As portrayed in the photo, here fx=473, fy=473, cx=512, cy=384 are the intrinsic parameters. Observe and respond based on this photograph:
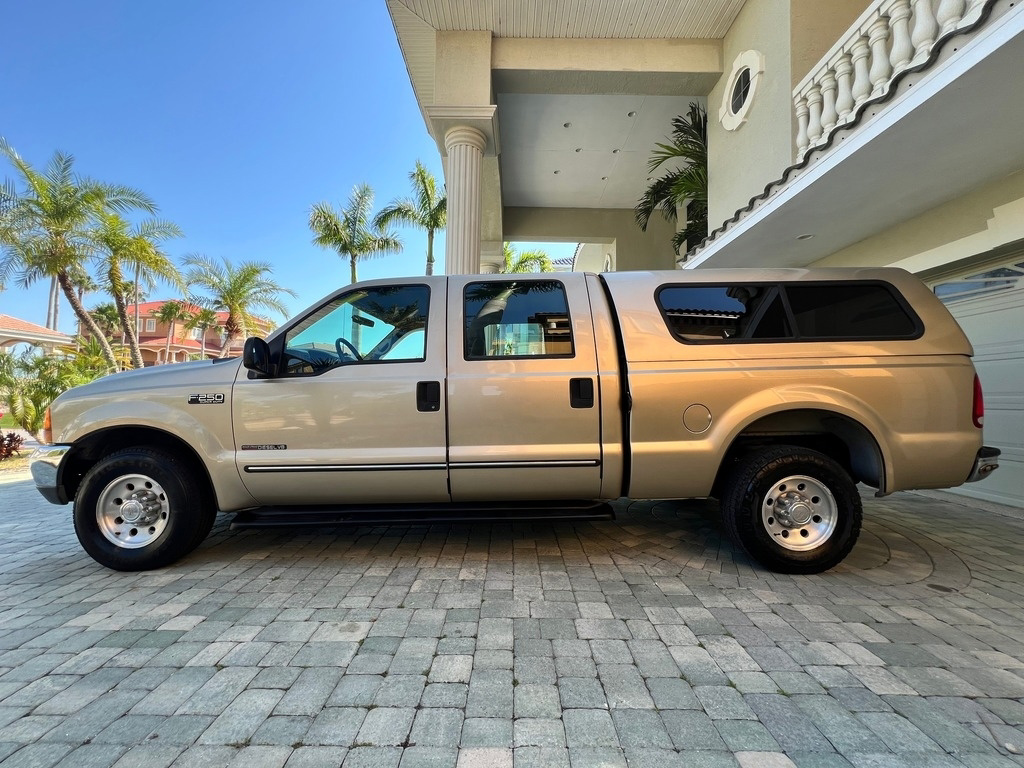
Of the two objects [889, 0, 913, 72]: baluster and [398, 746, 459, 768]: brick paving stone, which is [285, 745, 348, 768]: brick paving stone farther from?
[889, 0, 913, 72]: baluster

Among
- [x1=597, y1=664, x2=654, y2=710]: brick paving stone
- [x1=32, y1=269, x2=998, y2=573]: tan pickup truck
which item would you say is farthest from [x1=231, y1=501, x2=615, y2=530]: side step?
[x1=597, y1=664, x2=654, y2=710]: brick paving stone

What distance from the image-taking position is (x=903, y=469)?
123 inches

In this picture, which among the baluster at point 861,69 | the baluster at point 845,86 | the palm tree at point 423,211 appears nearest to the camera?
the baluster at point 861,69

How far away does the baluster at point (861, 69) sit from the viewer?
4676 millimetres

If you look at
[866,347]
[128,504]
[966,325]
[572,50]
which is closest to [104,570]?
[128,504]

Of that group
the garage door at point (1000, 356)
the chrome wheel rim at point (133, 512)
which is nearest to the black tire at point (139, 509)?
the chrome wheel rim at point (133, 512)

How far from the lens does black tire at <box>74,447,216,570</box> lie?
10.4ft

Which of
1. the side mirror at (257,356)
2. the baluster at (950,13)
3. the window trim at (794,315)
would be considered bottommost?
the side mirror at (257,356)

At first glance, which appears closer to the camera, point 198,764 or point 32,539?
point 198,764

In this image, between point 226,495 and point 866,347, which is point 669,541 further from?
point 226,495

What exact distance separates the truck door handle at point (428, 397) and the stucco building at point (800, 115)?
12.4 ft

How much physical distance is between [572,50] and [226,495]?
829 cm

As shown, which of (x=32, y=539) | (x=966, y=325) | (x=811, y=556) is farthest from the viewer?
(x=966, y=325)

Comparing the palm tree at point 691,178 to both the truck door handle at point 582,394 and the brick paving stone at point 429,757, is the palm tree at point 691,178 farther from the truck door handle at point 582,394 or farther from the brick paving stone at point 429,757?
the brick paving stone at point 429,757
